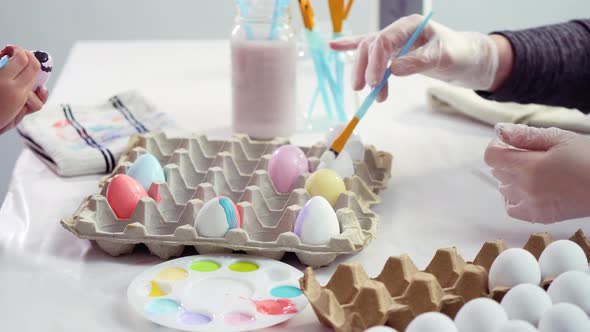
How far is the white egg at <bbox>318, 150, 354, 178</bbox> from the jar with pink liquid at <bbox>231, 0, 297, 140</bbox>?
246mm

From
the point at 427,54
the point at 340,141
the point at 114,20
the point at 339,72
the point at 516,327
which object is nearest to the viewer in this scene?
the point at 516,327

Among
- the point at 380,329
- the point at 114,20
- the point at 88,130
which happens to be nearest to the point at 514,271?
the point at 380,329

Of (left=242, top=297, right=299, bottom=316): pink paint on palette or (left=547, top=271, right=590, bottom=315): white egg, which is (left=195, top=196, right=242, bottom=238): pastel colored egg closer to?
(left=242, top=297, right=299, bottom=316): pink paint on palette

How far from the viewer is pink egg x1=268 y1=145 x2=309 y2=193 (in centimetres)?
93

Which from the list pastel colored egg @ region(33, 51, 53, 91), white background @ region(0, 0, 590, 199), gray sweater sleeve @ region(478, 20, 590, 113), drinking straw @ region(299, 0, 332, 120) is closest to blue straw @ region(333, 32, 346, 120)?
drinking straw @ region(299, 0, 332, 120)

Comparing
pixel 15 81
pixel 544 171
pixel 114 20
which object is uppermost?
pixel 15 81

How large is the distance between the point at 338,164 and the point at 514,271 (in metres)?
0.34

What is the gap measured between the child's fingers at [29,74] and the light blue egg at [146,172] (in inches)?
6.2

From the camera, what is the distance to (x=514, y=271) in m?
0.66

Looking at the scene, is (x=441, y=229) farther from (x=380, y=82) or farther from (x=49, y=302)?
(x=49, y=302)

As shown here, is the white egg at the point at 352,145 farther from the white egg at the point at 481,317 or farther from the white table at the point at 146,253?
the white egg at the point at 481,317

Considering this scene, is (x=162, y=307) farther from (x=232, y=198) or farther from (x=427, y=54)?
(x=427, y=54)

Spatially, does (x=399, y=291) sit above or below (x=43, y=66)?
below

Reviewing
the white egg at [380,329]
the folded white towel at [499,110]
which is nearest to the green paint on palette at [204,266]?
the white egg at [380,329]
